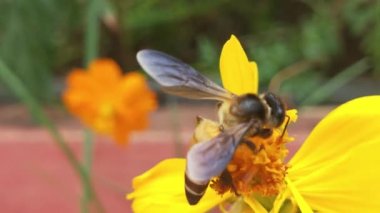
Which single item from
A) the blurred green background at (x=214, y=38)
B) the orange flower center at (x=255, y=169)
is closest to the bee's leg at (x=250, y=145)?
the orange flower center at (x=255, y=169)

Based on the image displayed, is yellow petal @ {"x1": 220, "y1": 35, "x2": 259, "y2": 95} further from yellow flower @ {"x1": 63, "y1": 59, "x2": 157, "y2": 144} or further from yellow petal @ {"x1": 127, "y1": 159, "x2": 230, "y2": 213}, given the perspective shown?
yellow flower @ {"x1": 63, "y1": 59, "x2": 157, "y2": 144}

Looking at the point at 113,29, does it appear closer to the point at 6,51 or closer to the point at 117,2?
the point at 117,2

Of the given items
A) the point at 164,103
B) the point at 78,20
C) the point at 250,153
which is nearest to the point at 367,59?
the point at 164,103

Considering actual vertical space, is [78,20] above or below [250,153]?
below

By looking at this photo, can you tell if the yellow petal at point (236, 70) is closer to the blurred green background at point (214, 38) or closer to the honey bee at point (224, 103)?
the honey bee at point (224, 103)

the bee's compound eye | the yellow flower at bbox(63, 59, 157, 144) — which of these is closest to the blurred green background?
the yellow flower at bbox(63, 59, 157, 144)

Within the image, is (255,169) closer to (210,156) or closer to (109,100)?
(210,156)
